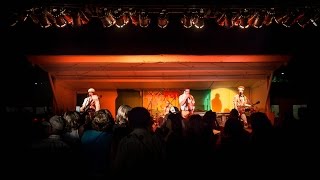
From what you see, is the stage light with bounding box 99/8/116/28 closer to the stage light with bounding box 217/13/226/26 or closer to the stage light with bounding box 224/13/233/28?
the stage light with bounding box 217/13/226/26

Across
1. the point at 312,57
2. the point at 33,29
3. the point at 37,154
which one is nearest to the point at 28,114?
the point at 37,154

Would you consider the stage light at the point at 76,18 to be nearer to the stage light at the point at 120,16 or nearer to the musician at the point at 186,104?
the stage light at the point at 120,16

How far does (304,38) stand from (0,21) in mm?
8904

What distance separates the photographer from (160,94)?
1533cm

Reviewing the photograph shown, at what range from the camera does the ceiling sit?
33.7 feet

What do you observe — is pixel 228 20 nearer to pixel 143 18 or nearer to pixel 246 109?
pixel 143 18

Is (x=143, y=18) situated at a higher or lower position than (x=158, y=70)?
higher

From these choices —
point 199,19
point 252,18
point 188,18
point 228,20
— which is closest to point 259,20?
point 252,18

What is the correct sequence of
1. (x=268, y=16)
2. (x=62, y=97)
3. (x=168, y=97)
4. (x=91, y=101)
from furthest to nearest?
1. (x=168, y=97)
2. (x=91, y=101)
3. (x=62, y=97)
4. (x=268, y=16)

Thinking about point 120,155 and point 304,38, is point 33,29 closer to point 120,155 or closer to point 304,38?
point 120,155

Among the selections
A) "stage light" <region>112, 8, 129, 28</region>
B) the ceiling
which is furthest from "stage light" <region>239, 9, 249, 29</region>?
"stage light" <region>112, 8, 129, 28</region>

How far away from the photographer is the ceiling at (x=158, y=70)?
33.7 ft

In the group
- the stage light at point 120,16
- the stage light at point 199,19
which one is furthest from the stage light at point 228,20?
the stage light at point 120,16

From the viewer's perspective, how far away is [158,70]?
1206 centimetres
